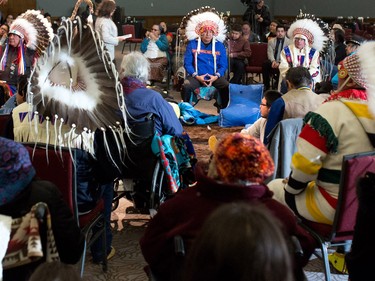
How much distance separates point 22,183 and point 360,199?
1.04m

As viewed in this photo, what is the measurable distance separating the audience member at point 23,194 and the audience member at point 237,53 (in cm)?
614

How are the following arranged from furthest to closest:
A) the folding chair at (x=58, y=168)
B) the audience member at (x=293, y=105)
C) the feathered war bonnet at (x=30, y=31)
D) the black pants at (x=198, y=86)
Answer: the black pants at (x=198, y=86), the feathered war bonnet at (x=30, y=31), the audience member at (x=293, y=105), the folding chair at (x=58, y=168)

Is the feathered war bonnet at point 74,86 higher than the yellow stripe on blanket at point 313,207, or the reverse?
the feathered war bonnet at point 74,86

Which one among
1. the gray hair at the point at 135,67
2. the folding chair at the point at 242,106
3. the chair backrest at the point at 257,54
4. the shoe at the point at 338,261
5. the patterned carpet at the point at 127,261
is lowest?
the patterned carpet at the point at 127,261

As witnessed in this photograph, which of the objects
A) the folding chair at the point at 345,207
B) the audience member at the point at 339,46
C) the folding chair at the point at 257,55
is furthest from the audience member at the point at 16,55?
the audience member at the point at 339,46

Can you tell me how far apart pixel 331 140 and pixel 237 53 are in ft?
18.7

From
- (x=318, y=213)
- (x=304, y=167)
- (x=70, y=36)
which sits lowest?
(x=318, y=213)

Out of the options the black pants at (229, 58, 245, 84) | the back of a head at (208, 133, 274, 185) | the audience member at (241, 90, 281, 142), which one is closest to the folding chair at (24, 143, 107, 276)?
the back of a head at (208, 133, 274, 185)

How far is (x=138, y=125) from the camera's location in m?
3.14

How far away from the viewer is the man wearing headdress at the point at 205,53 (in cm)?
636

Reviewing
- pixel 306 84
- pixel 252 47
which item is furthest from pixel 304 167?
pixel 252 47

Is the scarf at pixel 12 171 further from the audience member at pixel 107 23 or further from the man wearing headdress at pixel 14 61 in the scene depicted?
the audience member at pixel 107 23

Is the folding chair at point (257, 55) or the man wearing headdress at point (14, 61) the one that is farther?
the folding chair at point (257, 55)

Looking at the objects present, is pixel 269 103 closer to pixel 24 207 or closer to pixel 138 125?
pixel 138 125
